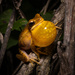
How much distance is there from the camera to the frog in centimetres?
107

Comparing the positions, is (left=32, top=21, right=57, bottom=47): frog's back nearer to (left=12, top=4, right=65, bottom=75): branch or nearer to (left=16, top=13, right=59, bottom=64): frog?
(left=16, top=13, right=59, bottom=64): frog

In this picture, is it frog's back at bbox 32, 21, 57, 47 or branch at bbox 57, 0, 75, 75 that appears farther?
frog's back at bbox 32, 21, 57, 47

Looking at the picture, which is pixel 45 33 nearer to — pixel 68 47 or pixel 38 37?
pixel 38 37

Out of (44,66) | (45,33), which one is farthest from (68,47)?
(44,66)

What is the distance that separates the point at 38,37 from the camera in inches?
44.3

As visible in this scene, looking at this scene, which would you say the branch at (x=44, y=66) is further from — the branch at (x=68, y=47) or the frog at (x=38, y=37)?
the branch at (x=68, y=47)

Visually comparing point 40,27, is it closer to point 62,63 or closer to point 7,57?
point 62,63

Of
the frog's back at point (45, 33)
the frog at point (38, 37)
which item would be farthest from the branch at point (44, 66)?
the frog's back at point (45, 33)

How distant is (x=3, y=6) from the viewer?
2.35 metres

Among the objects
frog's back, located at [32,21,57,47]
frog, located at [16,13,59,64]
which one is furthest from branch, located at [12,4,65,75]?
frog's back, located at [32,21,57,47]

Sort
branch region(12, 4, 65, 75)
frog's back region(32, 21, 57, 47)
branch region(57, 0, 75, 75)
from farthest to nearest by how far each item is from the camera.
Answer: branch region(12, 4, 65, 75), frog's back region(32, 21, 57, 47), branch region(57, 0, 75, 75)

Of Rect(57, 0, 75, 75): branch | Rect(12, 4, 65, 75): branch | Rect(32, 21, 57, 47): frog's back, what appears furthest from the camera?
Rect(12, 4, 65, 75): branch

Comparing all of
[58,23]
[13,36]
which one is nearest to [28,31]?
[58,23]

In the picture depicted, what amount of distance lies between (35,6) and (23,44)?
122 cm
